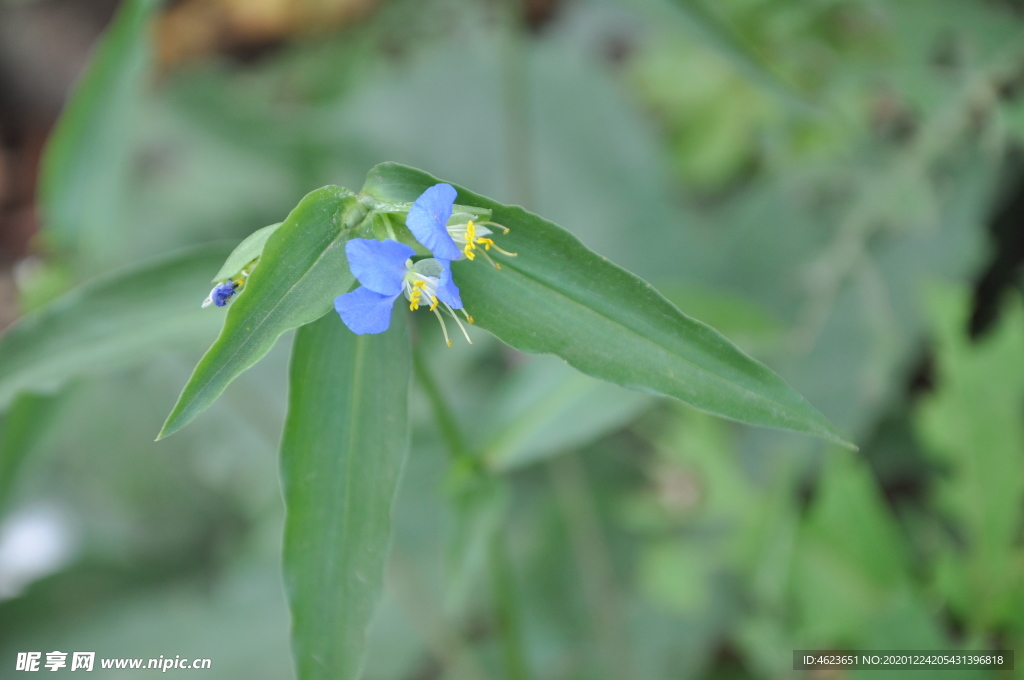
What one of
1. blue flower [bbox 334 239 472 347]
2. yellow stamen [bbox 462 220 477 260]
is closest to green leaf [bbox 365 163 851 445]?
yellow stamen [bbox 462 220 477 260]

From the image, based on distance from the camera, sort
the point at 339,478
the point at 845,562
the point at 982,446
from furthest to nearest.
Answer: the point at 845,562 < the point at 982,446 < the point at 339,478

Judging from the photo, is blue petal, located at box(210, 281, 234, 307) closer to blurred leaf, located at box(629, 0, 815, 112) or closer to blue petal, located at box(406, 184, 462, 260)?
blue petal, located at box(406, 184, 462, 260)

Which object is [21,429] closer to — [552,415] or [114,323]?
[114,323]

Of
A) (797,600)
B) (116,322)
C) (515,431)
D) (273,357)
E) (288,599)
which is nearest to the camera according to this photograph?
(288,599)

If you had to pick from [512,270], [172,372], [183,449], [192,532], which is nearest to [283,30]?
[172,372]

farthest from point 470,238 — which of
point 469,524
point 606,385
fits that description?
point 606,385

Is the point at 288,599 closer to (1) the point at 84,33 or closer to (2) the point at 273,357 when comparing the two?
(2) the point at 273,357
